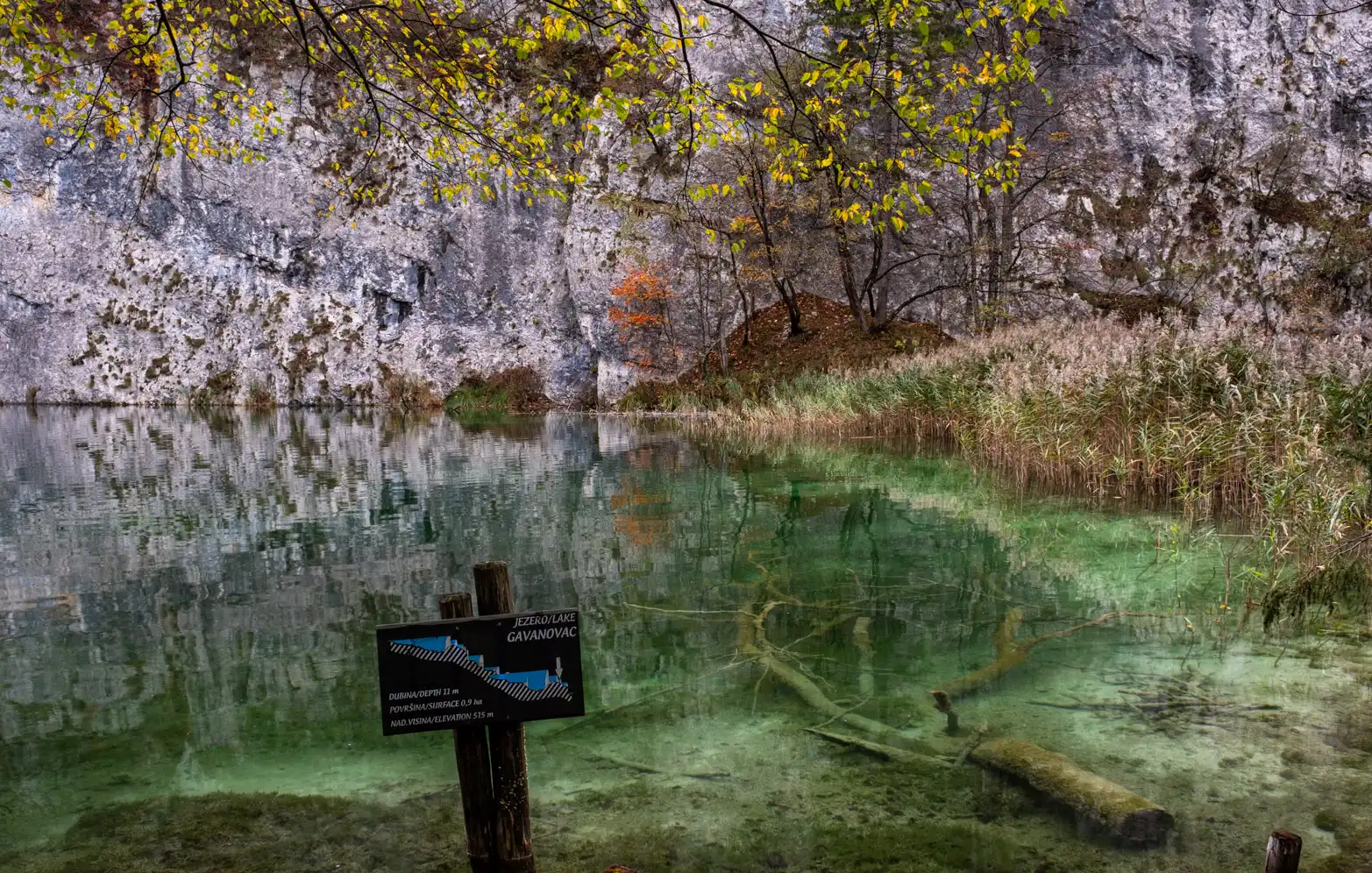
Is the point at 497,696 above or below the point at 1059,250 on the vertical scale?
below

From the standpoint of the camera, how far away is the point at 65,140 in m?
33.8

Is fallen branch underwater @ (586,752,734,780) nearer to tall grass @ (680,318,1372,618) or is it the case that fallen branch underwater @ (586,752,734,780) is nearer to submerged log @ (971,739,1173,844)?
submerged log @ (971,739,1173,844)

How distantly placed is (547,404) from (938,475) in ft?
71.9

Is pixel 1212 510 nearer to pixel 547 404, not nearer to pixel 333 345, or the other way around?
pixel 547 404

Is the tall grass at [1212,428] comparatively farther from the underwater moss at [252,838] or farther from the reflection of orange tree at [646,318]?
the reflection of orange tree at [646,318]

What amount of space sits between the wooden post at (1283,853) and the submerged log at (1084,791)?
89cm

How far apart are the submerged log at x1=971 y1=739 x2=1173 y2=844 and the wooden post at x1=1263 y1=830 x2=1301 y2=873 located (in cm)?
89

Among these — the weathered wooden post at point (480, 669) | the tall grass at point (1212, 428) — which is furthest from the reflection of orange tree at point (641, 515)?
the weathered wooden post at point (480, 669)

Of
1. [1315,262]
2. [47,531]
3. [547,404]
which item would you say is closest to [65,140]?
[547,404]

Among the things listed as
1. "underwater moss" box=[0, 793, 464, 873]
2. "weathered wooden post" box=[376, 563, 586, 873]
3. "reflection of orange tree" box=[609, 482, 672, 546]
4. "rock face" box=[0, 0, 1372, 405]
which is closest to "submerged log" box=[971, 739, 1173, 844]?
"weathered wooden post" box=[376, 563, 586, 873]

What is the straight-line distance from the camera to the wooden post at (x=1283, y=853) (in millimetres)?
1785

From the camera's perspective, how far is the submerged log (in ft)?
8.81

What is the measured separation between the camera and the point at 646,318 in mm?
26234

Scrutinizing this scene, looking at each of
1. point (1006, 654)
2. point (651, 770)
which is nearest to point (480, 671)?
point (651, 770)
